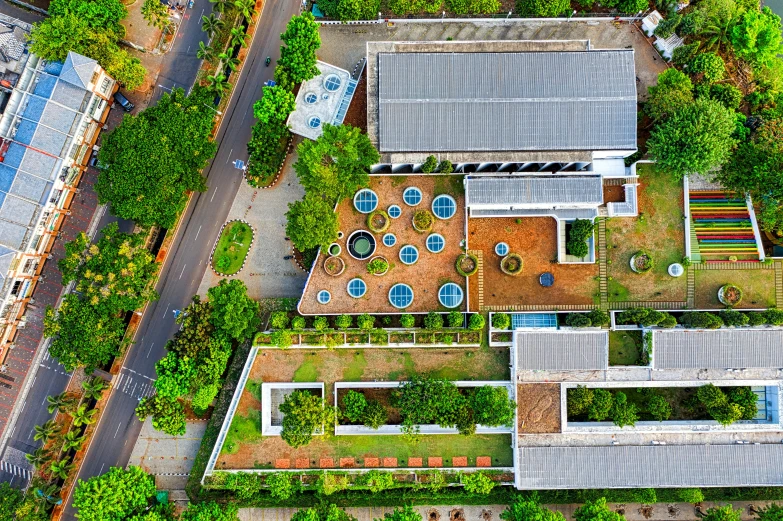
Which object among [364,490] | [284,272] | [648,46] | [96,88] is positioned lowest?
[364,490]

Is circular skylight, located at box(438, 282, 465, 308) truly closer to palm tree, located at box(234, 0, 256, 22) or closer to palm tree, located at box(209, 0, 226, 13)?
palm tree, located at box(234, 0, 256, 22)

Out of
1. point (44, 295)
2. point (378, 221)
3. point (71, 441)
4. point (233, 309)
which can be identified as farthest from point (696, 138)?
point (44, 295)

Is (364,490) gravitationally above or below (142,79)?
below

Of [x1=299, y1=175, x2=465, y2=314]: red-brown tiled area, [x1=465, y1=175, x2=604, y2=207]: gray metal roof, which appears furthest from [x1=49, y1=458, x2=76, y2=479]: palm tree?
[x1=465, y1=175, x2=604, y2=207]: gray metal roof

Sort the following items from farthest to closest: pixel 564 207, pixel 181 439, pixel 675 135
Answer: pixel 181 439, pixel 564 207, pixel 675 135

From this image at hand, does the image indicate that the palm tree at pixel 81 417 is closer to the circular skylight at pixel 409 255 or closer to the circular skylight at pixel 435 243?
the circular skylight at pixel 409 255

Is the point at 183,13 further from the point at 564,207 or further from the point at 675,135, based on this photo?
the point at 675,135

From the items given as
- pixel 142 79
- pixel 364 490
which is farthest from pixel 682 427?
pixel 142 79
